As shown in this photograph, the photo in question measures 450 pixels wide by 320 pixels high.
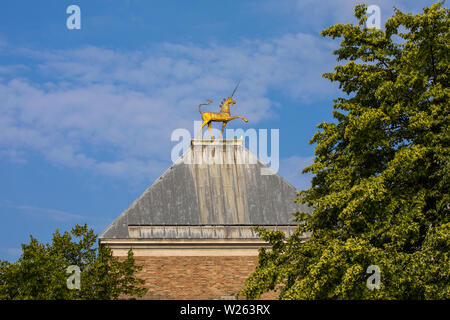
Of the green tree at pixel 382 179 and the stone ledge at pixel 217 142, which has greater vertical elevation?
the stone ledge at pixel 217 142

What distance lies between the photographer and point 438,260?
15.5 metres

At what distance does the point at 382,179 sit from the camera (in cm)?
1658

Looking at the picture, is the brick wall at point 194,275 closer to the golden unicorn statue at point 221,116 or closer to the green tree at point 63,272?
the green tree at point 63,272

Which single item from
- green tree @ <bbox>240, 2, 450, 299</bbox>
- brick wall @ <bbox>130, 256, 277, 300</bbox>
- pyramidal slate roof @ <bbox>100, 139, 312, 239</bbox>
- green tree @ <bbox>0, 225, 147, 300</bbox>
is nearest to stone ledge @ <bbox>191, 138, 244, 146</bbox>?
pyramidal slate roof @ <bbox>100, 139, 312, 239</bbox>

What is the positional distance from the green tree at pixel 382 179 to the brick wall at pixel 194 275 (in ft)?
32.0

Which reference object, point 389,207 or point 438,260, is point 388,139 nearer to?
point 389,207

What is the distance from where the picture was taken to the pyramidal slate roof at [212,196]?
2988 cm

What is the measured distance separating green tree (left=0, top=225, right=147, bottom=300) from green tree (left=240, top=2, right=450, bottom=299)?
7352 mm

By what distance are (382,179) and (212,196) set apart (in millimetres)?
15527

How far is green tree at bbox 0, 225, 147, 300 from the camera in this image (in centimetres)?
2214

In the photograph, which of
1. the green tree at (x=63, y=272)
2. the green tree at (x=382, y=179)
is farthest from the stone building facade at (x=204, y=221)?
the green tree at (x=382, y=179)

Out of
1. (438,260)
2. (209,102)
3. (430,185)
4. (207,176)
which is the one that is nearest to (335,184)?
(430,185)

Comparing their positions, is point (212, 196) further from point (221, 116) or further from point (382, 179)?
point (382, 179)

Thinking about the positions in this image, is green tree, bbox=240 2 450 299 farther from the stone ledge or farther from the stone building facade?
the stone ledge
